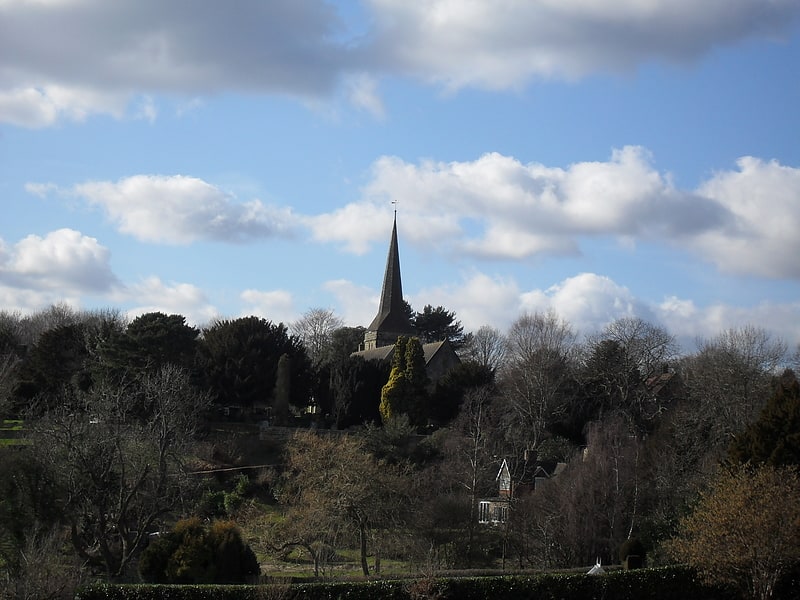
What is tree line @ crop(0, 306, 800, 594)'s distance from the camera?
31.2 m

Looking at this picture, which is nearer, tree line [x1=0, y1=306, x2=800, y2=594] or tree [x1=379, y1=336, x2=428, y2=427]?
tree line [x1=0, y1=306, x2=800, y2=594]

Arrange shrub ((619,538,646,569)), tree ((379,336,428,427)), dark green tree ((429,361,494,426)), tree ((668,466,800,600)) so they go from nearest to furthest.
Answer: tree ((668,466,800,600)), shrub ((619,538,646,569)), tree ((379,336,428,427)), dark green tree ((429,361,494,426))

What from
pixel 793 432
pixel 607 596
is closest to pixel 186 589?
pixel 607 596

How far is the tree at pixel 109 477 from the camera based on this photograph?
30.3 meters

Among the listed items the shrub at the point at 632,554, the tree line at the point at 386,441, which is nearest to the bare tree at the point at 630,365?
the tree line at the point at 386,441

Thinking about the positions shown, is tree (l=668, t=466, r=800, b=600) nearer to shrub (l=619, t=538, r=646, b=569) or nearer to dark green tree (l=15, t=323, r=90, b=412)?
shrub (l=619, t=538, r=646, b=569)

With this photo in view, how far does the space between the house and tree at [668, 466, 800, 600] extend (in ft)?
38.4

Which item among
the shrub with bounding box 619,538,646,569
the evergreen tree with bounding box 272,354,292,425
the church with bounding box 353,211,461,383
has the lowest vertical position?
the shrub with bounding box 619,538,646,569

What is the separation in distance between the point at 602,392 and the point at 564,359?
3879 millimetres

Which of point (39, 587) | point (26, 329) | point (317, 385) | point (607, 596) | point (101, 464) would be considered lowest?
point (607, 596)

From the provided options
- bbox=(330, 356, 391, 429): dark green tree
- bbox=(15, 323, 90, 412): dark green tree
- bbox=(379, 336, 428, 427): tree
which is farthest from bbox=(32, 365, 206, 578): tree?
bbox=(330, 356, 391, 429): dark green tree

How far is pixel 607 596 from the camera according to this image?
90.7 ft

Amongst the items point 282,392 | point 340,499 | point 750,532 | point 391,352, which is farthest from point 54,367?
point 750,532

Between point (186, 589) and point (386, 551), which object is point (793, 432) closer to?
point (386, 551)
